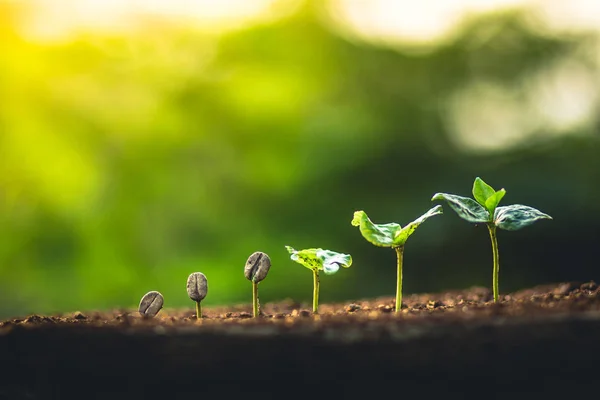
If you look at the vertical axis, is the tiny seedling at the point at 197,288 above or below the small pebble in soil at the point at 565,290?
above

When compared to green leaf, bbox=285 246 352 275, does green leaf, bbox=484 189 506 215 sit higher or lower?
higher

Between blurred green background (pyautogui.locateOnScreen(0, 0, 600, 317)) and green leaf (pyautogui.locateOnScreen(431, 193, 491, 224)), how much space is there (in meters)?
2.44

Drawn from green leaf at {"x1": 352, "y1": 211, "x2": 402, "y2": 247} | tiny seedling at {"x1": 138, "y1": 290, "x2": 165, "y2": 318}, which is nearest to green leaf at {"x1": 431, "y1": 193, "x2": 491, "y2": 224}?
green leaf at {"x1": 352, "y1": 211, "x2": 402, "y2": 247}

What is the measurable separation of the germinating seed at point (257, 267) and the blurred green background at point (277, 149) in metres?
2.57

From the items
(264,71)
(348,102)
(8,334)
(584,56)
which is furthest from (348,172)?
(8,334)

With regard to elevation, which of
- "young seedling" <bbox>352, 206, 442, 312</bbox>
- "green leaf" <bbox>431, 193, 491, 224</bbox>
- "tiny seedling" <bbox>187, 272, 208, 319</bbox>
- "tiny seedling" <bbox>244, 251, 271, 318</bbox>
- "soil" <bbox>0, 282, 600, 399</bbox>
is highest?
"green leaf" <bbox>431, 193, 491, 224</bbox>

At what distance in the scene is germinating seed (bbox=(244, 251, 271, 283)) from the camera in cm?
150

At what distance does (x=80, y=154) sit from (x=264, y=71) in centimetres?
147

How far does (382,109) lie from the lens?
4297mm

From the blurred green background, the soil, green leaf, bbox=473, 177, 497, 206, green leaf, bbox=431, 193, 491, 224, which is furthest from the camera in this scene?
the blurred green background

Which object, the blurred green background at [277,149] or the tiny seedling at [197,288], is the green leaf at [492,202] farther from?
the blurred green background at [277,149]

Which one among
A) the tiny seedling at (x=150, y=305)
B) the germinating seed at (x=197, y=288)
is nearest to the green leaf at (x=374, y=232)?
the germinating seed at (x=197, y=288)

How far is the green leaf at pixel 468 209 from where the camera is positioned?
4.43 ft

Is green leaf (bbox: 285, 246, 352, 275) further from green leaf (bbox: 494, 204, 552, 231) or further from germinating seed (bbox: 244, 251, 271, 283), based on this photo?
green leaf (bbox: 494, 204, 552, 231)
